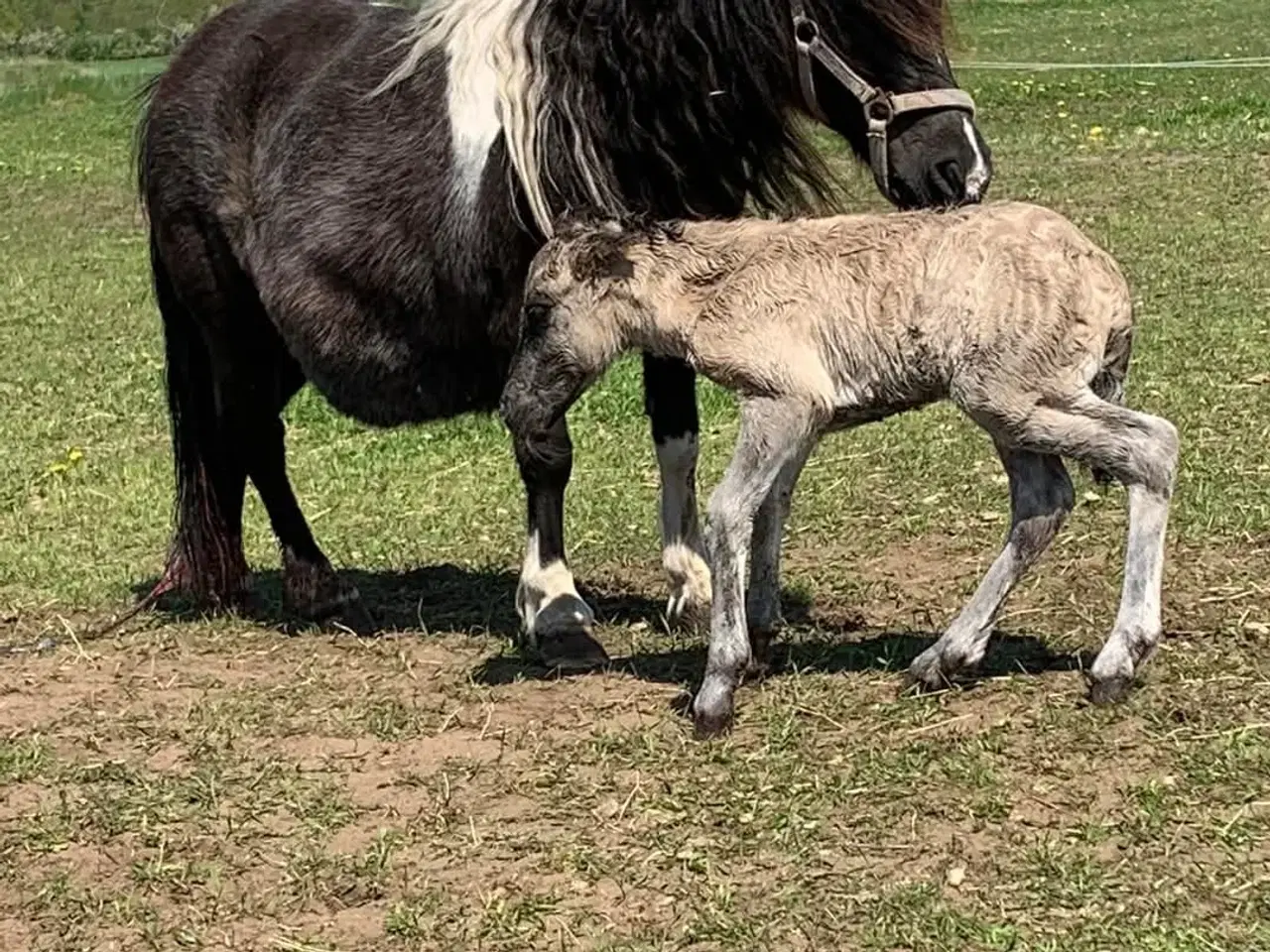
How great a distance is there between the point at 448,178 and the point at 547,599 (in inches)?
48.3

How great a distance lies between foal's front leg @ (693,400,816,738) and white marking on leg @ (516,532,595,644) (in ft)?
2.97

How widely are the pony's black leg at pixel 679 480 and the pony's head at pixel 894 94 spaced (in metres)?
0.96

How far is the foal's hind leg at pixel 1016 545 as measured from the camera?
14.4 ft

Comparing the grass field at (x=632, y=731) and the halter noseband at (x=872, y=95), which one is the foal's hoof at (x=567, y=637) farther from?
the halter noseband at (x=872, y=95)

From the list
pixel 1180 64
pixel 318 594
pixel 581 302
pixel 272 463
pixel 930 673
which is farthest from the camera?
pixel 1180 64

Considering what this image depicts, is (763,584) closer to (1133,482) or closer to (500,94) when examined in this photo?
(1133,482)

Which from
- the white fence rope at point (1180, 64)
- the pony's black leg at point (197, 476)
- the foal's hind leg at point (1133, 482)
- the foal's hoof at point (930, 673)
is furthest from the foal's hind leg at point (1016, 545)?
the white fence rope at point (1180, 64)

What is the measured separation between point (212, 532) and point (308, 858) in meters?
2.73

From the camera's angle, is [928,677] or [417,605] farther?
[417,605]

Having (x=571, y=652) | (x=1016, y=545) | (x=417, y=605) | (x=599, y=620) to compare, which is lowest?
(x=417, y=605)

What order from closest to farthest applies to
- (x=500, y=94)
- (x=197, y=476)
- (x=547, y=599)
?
(x=500, y=94)
(x=547, y=599)
(x=197, y=476)

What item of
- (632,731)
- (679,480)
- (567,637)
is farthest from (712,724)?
(679,480)

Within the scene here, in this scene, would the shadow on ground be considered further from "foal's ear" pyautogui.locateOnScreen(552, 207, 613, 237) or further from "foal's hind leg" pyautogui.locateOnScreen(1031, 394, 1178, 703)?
"foal's ear" pyautogui.locateOnScreen(552, 207, 613, 237)

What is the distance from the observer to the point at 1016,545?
440cm
